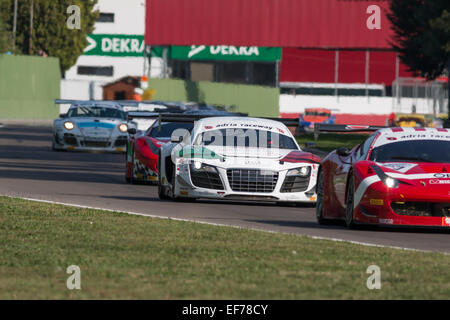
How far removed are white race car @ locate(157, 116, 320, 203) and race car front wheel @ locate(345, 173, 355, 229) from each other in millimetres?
2841

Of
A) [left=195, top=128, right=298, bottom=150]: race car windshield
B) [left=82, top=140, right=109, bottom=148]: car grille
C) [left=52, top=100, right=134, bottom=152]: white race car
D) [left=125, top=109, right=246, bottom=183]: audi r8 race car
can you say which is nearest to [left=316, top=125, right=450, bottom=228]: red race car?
[left=195, top=128, right=298, bottom=150]: race car windshield

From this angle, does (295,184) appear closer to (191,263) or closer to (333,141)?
(191,263)

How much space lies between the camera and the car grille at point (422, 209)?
1407cm

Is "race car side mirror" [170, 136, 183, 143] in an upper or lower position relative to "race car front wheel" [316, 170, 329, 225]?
upper

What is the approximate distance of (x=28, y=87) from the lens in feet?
232

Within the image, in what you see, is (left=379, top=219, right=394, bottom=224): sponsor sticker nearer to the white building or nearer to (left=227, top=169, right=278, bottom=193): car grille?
(left=227, top=169, right=278, bottom=193): car grille

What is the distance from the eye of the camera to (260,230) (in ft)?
44.4

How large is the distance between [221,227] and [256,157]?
13.7ft

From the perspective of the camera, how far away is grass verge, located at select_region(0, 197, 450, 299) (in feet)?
28.4

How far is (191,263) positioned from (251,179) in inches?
289

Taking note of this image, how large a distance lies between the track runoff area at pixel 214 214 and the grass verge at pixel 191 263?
0.03 m

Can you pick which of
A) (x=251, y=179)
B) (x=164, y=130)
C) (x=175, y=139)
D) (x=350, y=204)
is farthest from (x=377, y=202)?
(x=164, y=130)

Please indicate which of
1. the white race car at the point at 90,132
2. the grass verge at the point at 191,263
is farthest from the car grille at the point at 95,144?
the grass verge at the point at 191,263
